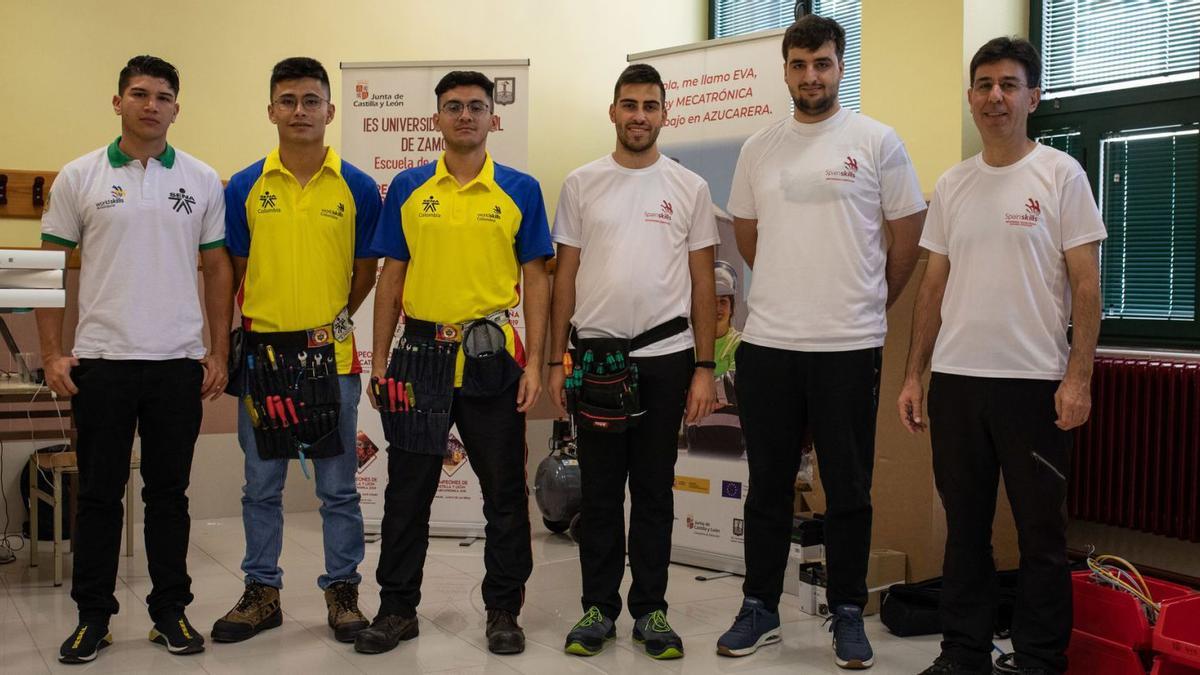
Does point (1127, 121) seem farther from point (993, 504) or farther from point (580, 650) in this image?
point (580, 650)

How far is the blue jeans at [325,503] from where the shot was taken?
355 cm

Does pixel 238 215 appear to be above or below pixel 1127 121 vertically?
below

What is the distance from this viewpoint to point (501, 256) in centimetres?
344

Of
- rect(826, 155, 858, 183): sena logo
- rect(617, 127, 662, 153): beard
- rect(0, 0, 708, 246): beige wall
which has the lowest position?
rect(826, 155, 858, 183): sena logo

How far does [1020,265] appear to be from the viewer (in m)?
2.98

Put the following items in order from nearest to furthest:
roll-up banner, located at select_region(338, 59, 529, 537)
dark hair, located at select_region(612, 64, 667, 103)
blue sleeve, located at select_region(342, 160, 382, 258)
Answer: dark hair, located at select_region(612, 64, 667, 103) < blue sleeve, located at select_region(342, 160, 382, 258) < roll-up banner, located at select_region(338, 59, 529, 537)

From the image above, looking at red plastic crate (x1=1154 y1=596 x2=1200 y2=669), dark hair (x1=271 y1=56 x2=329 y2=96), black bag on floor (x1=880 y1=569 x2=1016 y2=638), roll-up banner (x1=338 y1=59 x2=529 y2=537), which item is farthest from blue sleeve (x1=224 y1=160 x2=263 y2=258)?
red plastic crate (x1=1154 y1=596 x2=1200 y2=669)

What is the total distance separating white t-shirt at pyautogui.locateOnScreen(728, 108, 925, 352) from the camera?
3.26 m

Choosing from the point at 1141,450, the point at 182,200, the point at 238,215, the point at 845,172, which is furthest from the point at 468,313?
the point at 1141,450

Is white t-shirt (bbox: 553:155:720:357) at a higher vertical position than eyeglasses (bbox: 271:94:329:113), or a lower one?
lower

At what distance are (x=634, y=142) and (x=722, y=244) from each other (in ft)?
5.05

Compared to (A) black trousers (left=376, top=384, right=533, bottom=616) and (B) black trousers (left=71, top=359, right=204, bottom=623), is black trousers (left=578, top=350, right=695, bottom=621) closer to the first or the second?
(A) black trousers (left=376, top=384, right=533, bottom=616)

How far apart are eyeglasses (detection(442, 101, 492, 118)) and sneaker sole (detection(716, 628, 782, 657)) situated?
176 centimetres

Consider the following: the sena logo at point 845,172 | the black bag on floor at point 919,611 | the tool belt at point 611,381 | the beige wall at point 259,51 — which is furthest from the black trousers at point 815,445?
the beige wall at point 259,51
